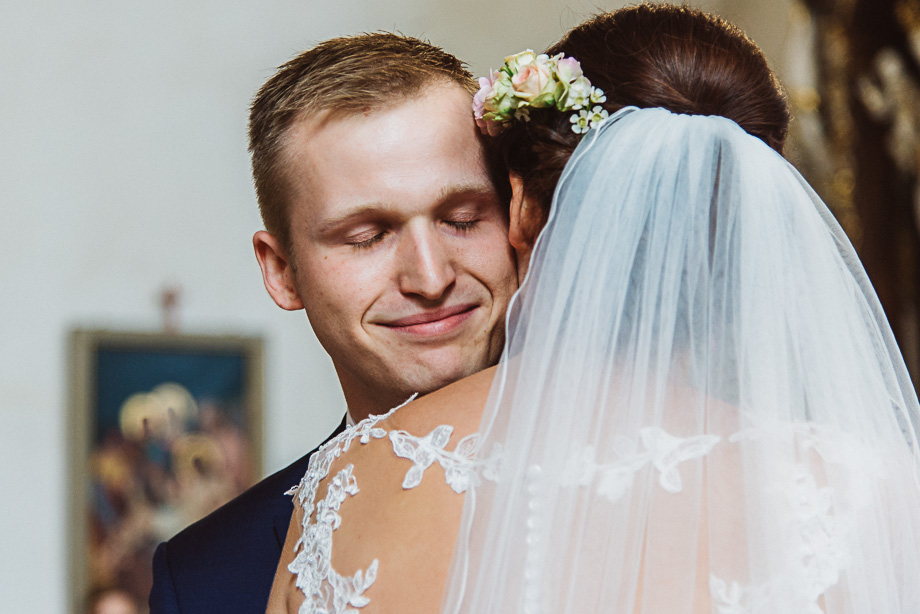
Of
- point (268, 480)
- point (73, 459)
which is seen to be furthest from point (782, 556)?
point (73, 459)

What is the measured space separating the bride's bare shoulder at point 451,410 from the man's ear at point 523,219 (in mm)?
Result: 306

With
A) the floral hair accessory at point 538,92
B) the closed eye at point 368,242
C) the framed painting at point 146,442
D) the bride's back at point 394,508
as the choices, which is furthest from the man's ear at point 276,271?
the framed painting at point 146,442

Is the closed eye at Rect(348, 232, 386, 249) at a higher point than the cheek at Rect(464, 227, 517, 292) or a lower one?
higher

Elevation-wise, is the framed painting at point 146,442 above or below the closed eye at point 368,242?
below

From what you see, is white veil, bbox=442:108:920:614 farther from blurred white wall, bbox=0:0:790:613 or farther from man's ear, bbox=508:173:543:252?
blurred white wall, bbox=0:0:790:613

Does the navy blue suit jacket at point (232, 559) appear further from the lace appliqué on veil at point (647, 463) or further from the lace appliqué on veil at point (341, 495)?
the lace appliqué on veil at point (647, 463)

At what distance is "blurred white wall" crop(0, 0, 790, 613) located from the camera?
4.16 m

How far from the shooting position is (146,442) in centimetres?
442

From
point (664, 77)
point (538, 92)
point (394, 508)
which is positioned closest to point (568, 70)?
point (538, 92)

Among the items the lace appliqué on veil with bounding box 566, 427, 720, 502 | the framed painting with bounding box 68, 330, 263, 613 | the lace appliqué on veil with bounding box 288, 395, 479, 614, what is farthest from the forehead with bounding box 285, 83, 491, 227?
the framed painting with bounding box 68, 330, 263, 613

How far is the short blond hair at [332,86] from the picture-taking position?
6.93 ft

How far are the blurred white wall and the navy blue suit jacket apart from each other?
1802 mm

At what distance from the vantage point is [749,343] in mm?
1363

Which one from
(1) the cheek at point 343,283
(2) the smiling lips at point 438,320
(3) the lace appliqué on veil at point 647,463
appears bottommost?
(3) the lace appliqué on veil at point 647,463
